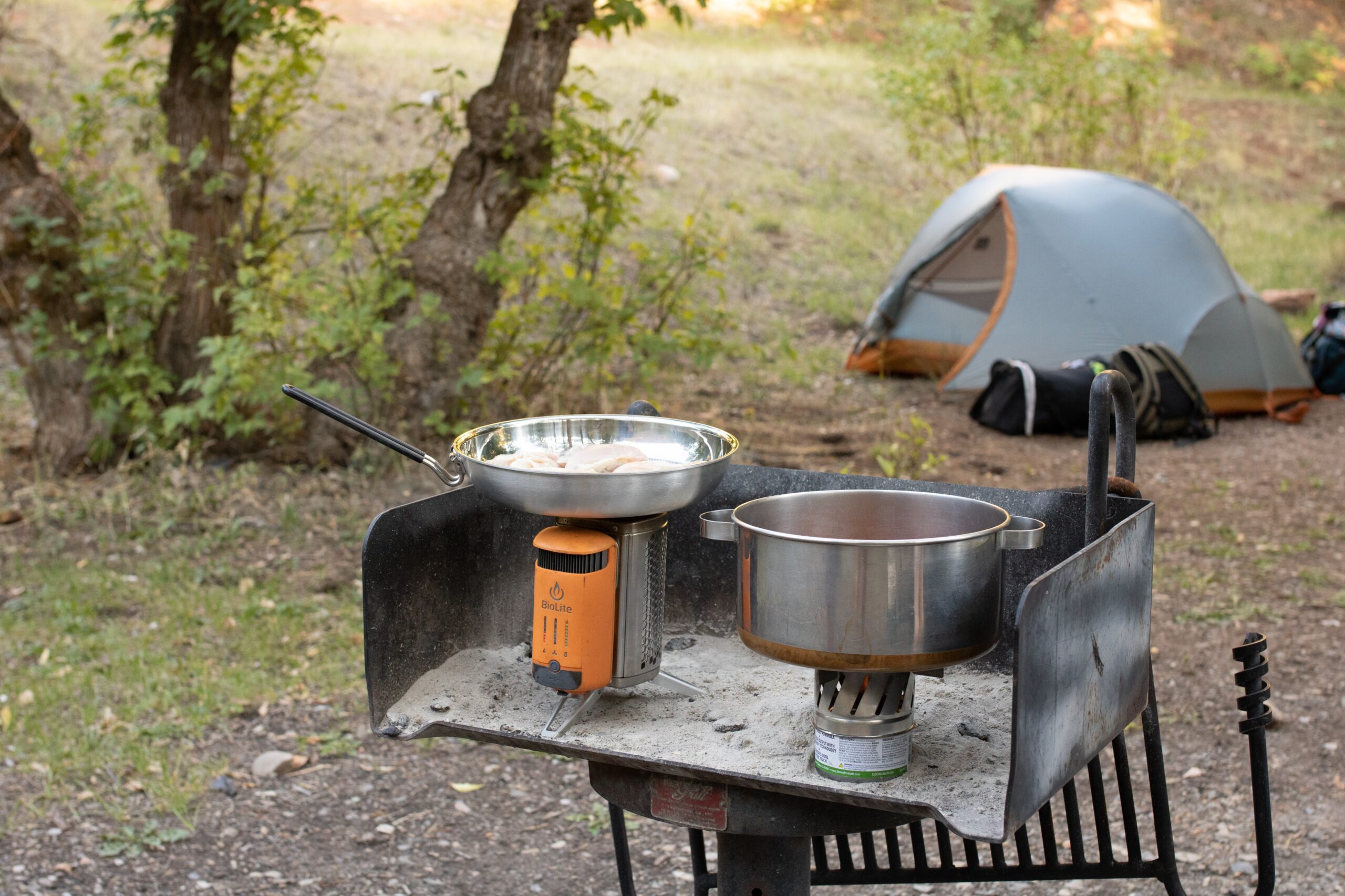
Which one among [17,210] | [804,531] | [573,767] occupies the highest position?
[17,210]

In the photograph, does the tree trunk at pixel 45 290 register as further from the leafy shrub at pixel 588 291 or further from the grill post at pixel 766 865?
the grill post at pixel 766 865

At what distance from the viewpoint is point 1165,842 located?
5.74 ft

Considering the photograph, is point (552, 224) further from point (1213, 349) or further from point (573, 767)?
point (1213, 349)

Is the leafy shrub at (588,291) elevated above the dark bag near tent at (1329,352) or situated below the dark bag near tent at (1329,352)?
above

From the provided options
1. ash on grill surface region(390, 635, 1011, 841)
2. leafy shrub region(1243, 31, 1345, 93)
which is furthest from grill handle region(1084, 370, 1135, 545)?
leafy shrub region(1243, 31, 1345, 93)

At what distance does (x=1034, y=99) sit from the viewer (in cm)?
945

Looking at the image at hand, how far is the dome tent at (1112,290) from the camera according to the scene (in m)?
6.76

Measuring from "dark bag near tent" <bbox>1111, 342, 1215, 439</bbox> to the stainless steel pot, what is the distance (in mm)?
5254

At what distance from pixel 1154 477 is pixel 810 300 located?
12.2 ft

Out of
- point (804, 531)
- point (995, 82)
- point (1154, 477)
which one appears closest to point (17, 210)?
point (804, 531)

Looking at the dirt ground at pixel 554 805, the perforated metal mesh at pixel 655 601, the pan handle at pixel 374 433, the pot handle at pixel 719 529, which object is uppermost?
the pan handle at pixel 374 433

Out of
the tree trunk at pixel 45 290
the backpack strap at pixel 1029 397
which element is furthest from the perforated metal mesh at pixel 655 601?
the backpack strap at pixel 1029 397

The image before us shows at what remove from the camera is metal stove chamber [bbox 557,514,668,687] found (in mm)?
1539

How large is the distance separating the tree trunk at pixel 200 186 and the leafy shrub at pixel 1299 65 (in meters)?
19.2
